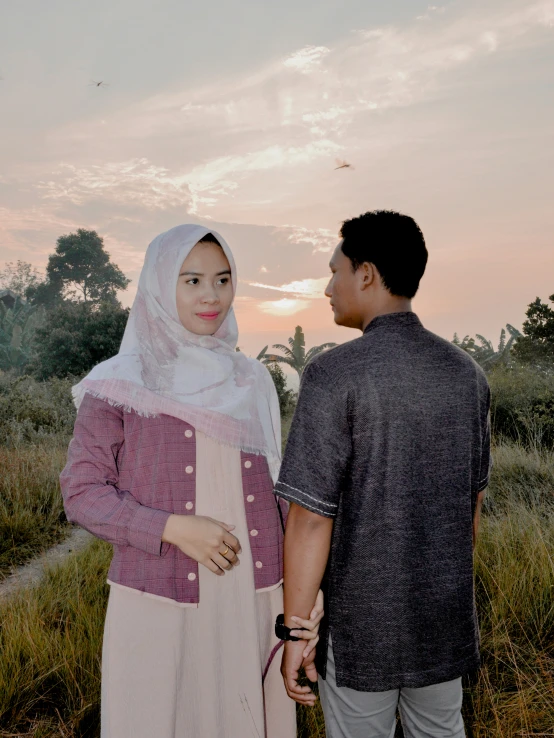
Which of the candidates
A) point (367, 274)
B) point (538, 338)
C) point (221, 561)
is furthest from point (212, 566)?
point (538, 338)

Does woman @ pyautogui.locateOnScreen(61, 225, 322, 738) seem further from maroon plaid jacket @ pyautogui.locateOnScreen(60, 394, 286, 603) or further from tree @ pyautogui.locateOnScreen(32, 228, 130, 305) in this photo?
tree @ pyautogui.locateOnScreen(32, 228, 130, 305)

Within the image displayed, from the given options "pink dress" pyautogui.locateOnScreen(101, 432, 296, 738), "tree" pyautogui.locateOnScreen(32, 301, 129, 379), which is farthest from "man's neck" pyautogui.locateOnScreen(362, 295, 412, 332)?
"tree" pyautogui.locateOnScreen(32, 301, 129, 379)

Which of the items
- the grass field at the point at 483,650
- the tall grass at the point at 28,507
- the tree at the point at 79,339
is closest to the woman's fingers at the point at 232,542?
the grass field at the point at 483,650

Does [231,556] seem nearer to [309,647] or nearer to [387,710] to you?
[309,647]

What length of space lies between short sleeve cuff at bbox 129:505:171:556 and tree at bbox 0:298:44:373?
26.2 meters

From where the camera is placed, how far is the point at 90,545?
5359 mm

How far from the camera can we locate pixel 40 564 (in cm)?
543

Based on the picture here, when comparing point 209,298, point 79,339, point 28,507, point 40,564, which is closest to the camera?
point 209,298

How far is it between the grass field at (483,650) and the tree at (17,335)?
78.4ft

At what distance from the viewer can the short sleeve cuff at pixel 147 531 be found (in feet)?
5.63

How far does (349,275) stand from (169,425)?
2.31 ft

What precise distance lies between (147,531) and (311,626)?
0.52 metres

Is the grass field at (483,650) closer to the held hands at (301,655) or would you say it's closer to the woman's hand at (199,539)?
the held hands at (301,655)

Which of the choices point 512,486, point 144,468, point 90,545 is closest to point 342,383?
point 144,468
